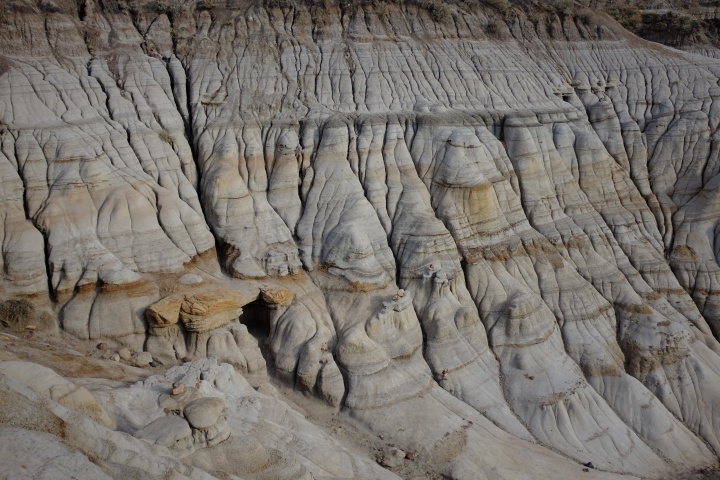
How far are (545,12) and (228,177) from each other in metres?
21.1

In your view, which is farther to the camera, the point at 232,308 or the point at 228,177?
the point at 228,177

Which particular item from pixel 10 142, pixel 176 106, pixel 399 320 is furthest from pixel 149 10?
pixel 399 320

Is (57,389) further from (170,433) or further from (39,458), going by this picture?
(39,458)

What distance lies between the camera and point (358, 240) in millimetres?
21328

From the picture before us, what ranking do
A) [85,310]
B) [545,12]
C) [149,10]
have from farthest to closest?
[545,12]
[149,10]
[85,310]

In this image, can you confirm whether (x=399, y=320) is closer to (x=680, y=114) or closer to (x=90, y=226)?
(x=90, y=226)

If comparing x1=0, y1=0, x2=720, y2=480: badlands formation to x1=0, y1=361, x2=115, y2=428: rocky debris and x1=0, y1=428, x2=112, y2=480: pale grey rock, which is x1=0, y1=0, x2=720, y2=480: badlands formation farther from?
x1=0, y1=428, x2=112, y2=480: pale grey rock

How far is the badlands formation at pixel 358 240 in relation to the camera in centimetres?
1761

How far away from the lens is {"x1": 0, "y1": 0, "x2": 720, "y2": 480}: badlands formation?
17609 mm

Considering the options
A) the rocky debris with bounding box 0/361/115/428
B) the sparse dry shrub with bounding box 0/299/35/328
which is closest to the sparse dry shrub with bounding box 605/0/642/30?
the sparse dry shrub with bounding box 0/299/35/328

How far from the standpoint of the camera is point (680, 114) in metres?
27.8

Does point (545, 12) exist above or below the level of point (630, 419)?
above

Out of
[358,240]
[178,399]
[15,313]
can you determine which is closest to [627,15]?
[358,240]

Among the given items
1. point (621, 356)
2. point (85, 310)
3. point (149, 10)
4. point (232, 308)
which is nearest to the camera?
point (85, 310)
